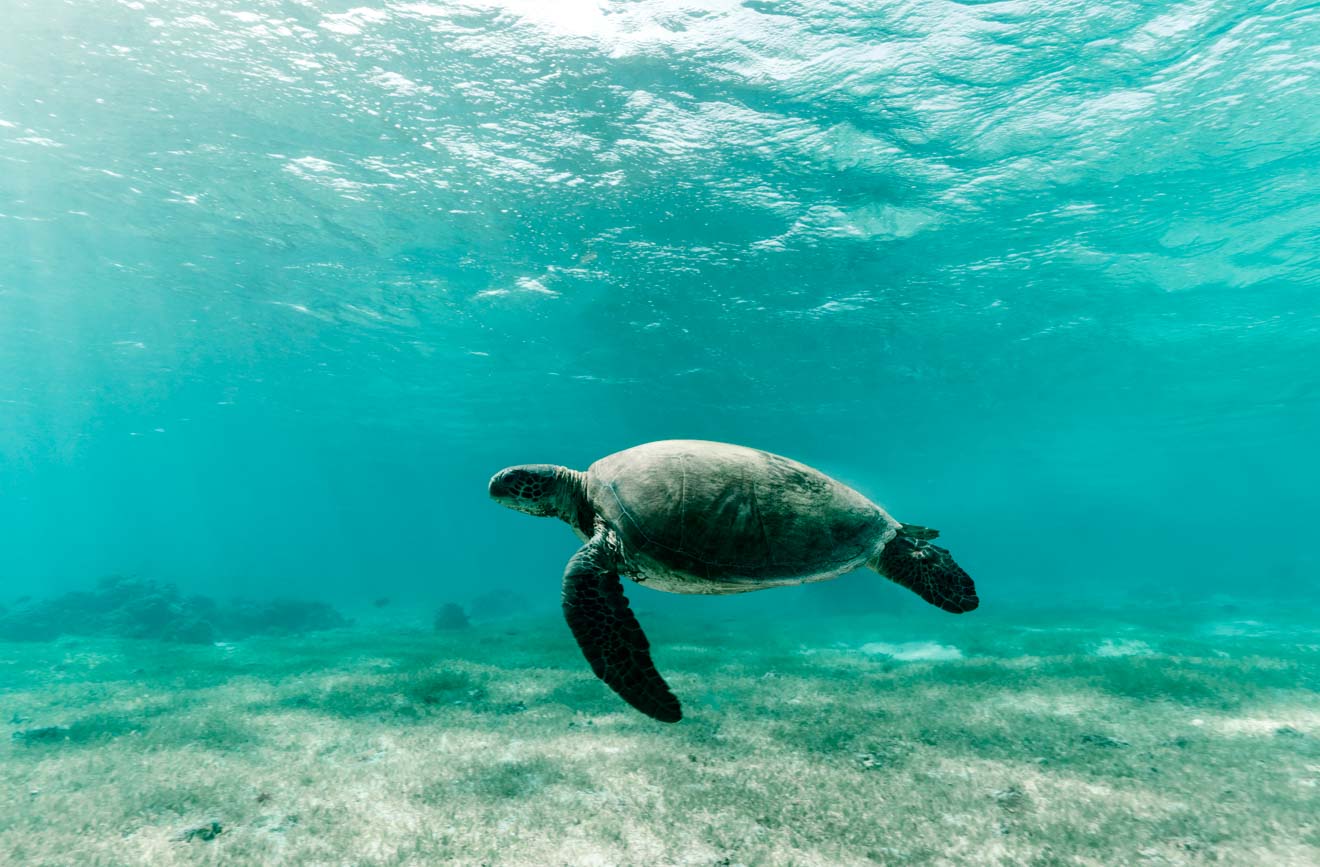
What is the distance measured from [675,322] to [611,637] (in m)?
18.9

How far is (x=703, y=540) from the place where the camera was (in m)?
4.39

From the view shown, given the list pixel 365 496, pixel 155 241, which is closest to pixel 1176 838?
pixel 155 241

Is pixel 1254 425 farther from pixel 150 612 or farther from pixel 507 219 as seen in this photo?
pixel 150 612

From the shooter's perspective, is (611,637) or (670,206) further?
(670,206)

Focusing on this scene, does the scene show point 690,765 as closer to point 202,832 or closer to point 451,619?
point 202,832

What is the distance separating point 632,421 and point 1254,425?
45609 millimetres

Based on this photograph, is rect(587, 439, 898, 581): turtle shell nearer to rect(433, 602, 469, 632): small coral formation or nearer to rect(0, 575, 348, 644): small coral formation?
rect(433, 602, 469, 632): small coral formation

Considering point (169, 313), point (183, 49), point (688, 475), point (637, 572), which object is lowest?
point (637, 572)

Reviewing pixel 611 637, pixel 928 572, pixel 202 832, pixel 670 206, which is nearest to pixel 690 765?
pixel 611 637

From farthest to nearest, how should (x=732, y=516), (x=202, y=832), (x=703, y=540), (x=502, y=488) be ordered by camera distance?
(x=202, y=832), (x=502, y=488), (x=732, y=516), (x=703, y=540)

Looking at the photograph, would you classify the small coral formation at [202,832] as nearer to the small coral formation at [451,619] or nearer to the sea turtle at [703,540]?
the sea turtle at [703,540]

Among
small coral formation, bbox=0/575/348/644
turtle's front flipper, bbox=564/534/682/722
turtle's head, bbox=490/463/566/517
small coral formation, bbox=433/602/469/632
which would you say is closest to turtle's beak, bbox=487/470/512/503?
turtle's head, bbox=490/463/566/517

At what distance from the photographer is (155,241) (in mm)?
18344

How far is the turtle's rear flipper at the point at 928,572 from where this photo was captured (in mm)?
4574
